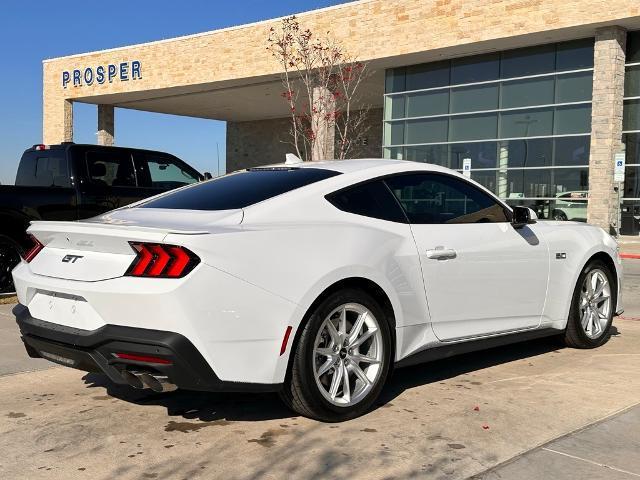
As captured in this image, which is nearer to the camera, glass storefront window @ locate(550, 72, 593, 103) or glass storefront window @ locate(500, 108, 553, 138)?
glass storefront window @ locate(550, 72, 593, 103)

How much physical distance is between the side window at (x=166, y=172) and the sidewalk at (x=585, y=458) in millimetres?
6969

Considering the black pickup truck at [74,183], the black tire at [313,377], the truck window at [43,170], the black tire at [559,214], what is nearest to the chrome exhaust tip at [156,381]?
the black tire at [313,377]

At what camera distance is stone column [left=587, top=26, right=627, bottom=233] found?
68.1 feet

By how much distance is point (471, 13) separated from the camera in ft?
74.5

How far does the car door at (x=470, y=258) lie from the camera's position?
174 inches

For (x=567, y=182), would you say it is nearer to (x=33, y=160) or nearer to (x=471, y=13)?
(x=471, y=13)

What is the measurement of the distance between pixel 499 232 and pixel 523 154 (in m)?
19.6

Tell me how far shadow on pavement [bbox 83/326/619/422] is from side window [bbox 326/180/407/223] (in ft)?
3.87

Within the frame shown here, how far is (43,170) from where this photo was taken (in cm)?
916

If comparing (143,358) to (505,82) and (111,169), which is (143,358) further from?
(505,82)

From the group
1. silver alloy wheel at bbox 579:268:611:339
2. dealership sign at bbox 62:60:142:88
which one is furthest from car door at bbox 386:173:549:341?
dealership sign at bbox 62:60:142:88

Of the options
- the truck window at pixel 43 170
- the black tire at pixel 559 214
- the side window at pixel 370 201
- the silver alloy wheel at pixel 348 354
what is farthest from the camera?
the black tire at pixel 559 214

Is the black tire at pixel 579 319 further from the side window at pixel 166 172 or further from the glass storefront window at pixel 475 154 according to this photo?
the glass storefront window at pixel 475 154

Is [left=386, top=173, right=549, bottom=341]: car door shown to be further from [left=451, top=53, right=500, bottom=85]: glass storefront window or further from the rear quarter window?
[left=451, top=53, right=500, bottom=85]: glass storefront window
